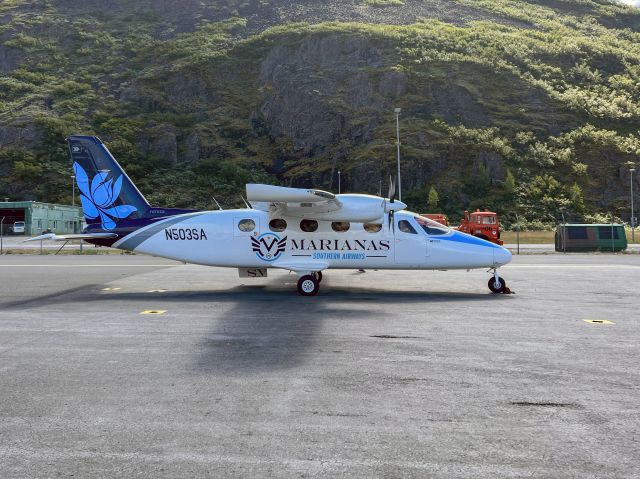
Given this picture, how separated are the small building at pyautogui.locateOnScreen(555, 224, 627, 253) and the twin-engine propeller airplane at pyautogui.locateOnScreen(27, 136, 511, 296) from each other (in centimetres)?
2486

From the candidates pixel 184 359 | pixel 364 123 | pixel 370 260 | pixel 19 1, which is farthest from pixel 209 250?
pixel 19 1

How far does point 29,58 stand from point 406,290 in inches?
5004

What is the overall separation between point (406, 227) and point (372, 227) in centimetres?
100

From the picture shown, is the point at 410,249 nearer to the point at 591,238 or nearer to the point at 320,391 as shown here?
the point at 320,391

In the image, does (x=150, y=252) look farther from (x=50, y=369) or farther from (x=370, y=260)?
(x=50, y=369)

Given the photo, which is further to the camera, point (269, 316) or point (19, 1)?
point (19, 1)

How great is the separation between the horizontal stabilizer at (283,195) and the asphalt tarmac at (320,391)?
290 cm

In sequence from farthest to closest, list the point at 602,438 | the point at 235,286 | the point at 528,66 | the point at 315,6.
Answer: the point at 315,6
the point at 528,66
the point at 235,286
the point at 602,438

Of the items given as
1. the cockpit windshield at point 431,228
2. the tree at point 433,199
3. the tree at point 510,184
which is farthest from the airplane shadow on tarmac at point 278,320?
the tree at point 510,184

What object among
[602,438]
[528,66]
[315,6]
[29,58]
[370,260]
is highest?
[315,6]

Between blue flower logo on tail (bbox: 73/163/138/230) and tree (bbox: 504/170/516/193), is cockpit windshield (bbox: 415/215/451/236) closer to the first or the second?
blue flower logo on tail (bbox: 73/163/138/230)

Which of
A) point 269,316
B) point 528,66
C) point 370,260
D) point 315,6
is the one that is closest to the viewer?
point 269,316

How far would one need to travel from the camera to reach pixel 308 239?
1552cm

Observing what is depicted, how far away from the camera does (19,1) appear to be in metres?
152
